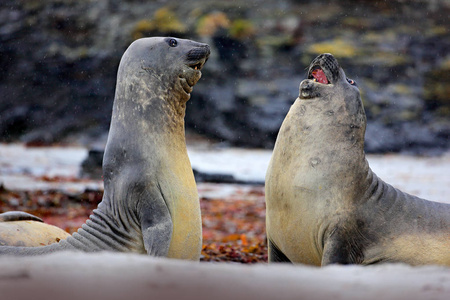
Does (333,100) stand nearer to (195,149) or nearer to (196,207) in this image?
(196,207)

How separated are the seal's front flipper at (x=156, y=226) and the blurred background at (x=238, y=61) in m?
10.7

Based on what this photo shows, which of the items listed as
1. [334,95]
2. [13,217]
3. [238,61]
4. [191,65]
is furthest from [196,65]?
[238,61]

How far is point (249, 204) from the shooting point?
31.6 feet

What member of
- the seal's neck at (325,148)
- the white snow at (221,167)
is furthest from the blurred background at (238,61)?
the seal's neck at (325,148)

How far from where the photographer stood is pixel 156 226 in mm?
3787

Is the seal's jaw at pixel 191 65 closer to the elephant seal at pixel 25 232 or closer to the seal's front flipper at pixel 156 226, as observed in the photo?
the seal's front flipper at pixel 156 226

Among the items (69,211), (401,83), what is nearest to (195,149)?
(69,211)

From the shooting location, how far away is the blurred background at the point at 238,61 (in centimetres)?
1538

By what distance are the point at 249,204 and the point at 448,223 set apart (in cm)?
551

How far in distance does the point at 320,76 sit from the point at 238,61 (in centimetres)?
1325

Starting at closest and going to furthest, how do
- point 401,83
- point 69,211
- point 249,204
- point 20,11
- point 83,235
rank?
point 83,235 → point 69,211 → point 249,204 → point 401,83 → point 20,11

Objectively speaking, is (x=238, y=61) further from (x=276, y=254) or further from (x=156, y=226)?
(x=156, y=226)

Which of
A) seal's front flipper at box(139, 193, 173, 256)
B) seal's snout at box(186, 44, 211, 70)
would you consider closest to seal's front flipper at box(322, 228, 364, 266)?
seal's front flipper at box(139, 193, 173, 256)

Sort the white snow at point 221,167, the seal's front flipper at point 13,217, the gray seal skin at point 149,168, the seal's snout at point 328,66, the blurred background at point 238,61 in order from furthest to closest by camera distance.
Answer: the blurred background at point 238,61 < the white snow at point 221,167 < the seal's front flipper at point 13,217 < the seal's snout at point 328,66 < the gray seal skin at point 149,168
